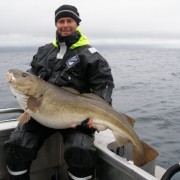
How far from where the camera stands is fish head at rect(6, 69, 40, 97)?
452cm

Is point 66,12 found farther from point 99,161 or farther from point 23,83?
point 99,161

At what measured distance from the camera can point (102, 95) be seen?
191 inches

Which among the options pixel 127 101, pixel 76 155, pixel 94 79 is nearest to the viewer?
pixel 76 155

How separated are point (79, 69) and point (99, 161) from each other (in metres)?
1.32

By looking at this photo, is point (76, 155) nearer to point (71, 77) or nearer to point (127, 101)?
point (71, 77)

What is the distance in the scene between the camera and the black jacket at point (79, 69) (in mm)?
4922

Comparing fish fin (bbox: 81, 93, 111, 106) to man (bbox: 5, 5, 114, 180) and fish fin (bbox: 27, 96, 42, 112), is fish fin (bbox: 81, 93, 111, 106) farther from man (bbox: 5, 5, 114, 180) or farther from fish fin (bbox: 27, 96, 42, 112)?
fish fin (bbox: 27, 96, 42, 112)

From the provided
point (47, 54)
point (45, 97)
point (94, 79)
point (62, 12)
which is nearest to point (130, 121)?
point (94, 79)

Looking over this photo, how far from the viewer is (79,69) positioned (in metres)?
4.98

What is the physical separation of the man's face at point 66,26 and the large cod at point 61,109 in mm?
1066

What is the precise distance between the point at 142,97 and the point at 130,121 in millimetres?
14437

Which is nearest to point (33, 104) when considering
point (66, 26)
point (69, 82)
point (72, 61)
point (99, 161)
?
point (69, 82)

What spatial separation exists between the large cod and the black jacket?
39cm

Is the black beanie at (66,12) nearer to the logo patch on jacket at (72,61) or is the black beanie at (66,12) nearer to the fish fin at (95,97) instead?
the logo patch on jacket at (72,61)
